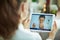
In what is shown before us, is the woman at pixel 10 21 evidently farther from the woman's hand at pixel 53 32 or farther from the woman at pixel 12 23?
the woman's hand at pixel 53 32

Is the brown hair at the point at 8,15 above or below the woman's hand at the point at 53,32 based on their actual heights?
above

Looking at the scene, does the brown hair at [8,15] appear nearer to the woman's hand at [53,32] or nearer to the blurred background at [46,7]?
the blurred background at [46,7]

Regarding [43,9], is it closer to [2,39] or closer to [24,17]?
[24,17]

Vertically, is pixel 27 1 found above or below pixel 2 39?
above

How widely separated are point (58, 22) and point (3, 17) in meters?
0.39

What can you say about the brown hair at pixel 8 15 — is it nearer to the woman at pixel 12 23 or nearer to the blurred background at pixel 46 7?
the woman at pixel 12 23

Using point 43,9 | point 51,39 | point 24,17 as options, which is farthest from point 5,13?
point 51,39

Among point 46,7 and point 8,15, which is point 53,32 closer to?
point 46,7

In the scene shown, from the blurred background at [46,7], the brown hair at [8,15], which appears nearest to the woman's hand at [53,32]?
the blurred background at [46,7]

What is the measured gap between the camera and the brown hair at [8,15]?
115 centimetres

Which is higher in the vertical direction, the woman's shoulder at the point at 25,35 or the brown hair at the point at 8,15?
the brown hair at the point at 8,15

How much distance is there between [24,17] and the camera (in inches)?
47.3

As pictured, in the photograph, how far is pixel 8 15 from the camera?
115cm

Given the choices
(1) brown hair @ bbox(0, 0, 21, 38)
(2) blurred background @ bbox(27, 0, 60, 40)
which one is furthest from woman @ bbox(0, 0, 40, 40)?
(2) blurred background @ bbox(27, 0, 60, 40)
